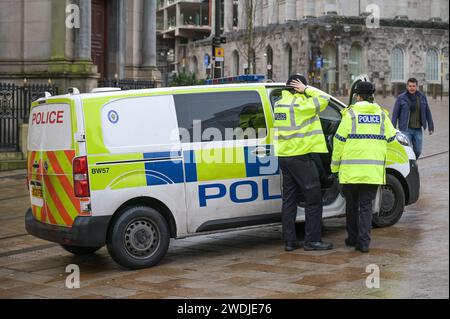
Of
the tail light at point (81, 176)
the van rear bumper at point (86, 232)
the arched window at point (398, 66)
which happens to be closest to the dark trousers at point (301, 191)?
the van rear bumper at point (86, 232)

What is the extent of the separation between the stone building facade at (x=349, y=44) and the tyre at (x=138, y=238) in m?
55.9

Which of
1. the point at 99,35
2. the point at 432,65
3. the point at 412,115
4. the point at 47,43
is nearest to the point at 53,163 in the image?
the point at 412,115

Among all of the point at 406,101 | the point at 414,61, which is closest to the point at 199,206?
the point at 406,101

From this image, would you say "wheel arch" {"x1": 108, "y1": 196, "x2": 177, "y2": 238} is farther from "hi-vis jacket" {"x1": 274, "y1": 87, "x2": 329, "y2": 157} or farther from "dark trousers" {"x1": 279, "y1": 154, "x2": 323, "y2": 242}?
"hi-vis jacket" {"x1": 274, "y1": 87, "x2": 329, "y2": 157}

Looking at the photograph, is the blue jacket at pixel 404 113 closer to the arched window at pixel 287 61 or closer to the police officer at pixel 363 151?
the police officer at pixel 363 151

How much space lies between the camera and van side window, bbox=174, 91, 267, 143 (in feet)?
27.6

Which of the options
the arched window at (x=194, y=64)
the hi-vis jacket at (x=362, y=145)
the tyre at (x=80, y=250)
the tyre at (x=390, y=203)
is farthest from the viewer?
the arched window at (x=194, y=64)

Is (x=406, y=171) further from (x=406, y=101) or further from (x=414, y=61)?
(x=414, y=61)

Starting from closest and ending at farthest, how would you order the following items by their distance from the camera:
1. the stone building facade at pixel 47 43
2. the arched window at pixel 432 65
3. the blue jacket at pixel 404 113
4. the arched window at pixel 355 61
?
1. the blue jacket at pixel 404 113
2. the stone building facade at pixel 47 43
3. the arched window at pixel 355 61
4. the arched window at pixel 432 65

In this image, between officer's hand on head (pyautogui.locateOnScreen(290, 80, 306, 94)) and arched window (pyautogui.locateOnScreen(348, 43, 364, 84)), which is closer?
officer's hand on head (pyautogui.locateOnScreen(290, 80, 306, 94))

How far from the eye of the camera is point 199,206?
27.5 ft

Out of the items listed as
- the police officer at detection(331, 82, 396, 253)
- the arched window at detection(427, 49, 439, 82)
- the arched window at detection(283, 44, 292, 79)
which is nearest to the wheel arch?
the police officer at detection(331, 82, 396, 253)

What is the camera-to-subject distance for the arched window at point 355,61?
2719 inches
